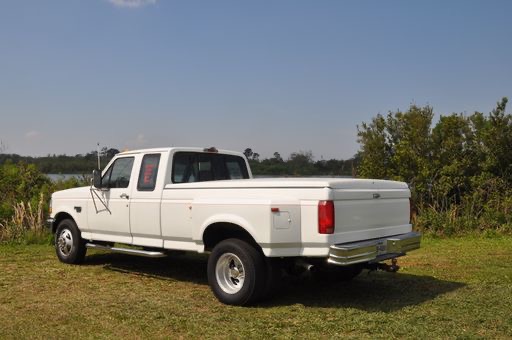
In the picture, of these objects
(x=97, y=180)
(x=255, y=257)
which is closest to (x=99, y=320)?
(x=255, y=257)

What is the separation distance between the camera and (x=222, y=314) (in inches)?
242

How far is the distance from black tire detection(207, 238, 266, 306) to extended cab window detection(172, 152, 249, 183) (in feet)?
5.48

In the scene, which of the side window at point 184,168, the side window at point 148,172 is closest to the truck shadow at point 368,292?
the side window at point 184,168

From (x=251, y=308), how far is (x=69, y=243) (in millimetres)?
4386

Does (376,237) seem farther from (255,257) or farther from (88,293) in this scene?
(88,293)

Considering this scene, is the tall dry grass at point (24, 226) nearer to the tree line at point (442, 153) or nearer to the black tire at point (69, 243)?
the black tire at point (69, 243)

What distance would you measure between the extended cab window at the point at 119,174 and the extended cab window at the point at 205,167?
891 millimetres

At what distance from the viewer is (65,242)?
31.4ft

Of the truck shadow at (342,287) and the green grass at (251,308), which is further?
the truck shadow at (342,287)

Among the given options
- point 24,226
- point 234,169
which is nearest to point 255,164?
point 234,169

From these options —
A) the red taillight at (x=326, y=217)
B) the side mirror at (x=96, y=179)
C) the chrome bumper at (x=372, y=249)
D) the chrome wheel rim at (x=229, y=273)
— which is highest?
the side mirror at (x=96, y=179)

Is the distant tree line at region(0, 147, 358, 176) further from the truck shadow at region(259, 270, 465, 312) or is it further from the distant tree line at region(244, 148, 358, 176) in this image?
the truck shadow at region(259, 270, 465, 312)

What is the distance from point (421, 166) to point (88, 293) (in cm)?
2178

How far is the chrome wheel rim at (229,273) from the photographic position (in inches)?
261
